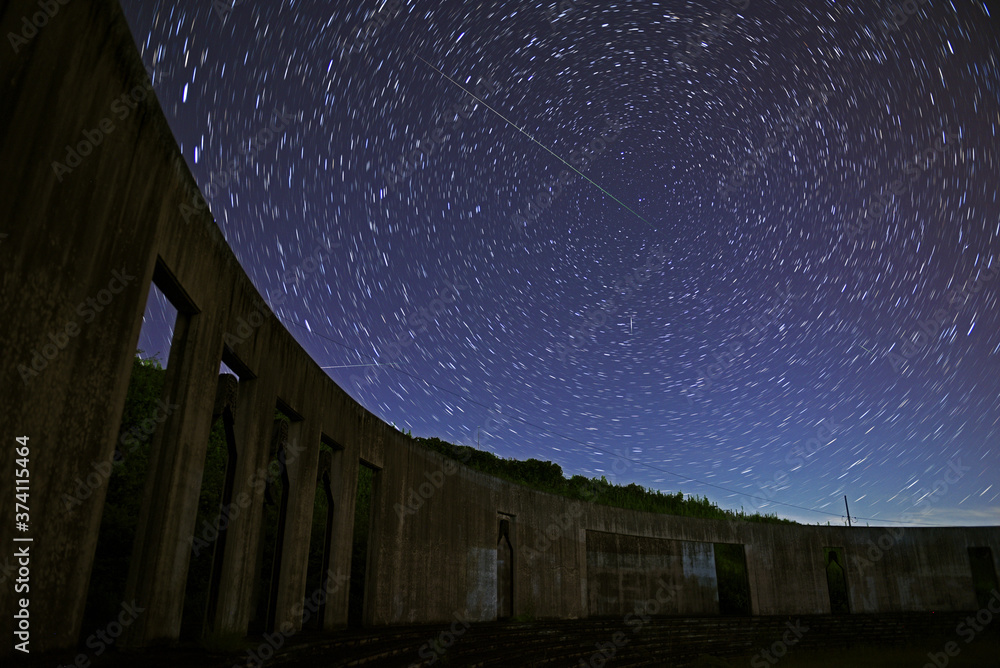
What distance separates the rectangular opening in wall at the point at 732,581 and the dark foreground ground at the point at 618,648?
328 inches

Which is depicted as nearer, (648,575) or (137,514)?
(137,514)

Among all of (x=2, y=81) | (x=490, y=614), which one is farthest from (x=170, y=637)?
(x=490, y=614)

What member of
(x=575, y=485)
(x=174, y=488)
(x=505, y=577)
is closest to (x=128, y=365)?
(x=174, y=488)

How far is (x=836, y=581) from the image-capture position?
3691cm

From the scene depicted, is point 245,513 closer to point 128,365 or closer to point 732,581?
point 128,365

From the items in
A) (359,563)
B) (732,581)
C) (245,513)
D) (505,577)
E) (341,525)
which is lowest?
(505,577)

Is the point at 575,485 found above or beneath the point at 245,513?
above

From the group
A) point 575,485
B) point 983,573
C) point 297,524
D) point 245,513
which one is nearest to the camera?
point 245,513

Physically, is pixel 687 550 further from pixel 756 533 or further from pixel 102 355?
pixel 102 355

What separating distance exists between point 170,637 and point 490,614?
14.5 metres

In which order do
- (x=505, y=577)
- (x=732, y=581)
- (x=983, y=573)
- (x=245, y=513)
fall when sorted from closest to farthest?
(x=245, y=513) < (x=505, y=577) < (x=983, y=573) < (x=732, y=581)

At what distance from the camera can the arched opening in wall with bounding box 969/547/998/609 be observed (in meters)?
32.2

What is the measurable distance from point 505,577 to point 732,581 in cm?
1989

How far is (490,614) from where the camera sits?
20.8 meters
